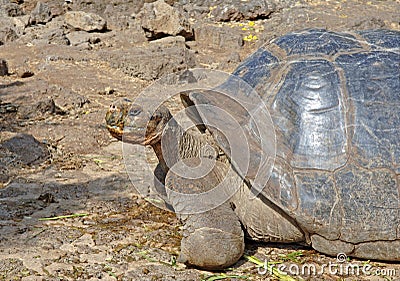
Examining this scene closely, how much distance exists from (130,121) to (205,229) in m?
0.79

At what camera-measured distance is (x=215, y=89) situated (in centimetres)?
351

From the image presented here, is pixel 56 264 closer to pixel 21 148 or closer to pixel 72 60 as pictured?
pixel 21 148

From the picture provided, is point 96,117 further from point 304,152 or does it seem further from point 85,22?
point 85,22

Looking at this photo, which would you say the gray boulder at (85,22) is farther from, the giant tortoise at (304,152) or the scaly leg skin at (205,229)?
the scaly leg skin at (205,229)

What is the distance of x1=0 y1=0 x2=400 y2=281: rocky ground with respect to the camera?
120 inches

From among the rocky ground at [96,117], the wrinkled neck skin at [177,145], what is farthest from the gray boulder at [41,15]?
the wrinkled neck skin at [177,145]

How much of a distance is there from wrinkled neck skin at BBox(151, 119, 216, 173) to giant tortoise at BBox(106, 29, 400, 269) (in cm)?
3

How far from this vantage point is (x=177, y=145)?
3.51 metres

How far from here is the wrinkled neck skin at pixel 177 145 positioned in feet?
11.5

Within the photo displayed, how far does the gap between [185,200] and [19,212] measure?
1.16 m

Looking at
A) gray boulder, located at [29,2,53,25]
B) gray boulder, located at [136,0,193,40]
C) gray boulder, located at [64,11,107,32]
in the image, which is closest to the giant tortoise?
gray boulder, located at [136,0,193,40]

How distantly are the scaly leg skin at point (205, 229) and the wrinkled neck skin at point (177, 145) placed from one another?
0.29 m

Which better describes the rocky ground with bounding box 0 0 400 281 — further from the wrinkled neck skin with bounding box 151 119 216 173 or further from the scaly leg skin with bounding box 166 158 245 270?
the wrinkled neck skin with bounding box 151 119 216 173

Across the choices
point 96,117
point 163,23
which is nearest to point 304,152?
point 96,117
